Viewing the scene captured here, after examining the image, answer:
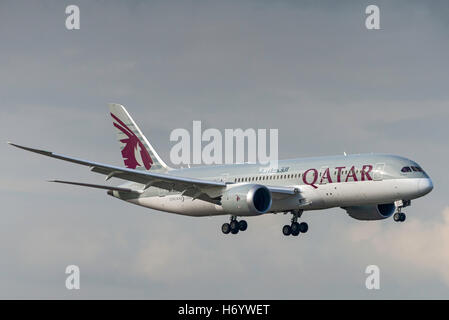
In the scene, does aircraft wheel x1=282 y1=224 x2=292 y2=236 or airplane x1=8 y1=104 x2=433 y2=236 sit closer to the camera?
airplane x1=8 y1=104 x2=433 y2=236

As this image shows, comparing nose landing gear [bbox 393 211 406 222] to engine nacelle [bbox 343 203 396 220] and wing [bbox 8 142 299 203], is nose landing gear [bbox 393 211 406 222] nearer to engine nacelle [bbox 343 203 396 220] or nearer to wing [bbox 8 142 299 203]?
engine nacelle [bbox 343 203 396 220]

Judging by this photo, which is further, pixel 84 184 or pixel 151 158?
pixel 151 158

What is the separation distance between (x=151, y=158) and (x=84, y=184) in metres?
13.9

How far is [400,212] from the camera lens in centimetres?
8588

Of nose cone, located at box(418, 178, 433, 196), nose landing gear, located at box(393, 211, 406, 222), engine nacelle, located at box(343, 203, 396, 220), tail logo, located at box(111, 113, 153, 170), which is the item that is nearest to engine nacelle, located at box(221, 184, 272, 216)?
nose landing gear, located at box(393, 211, 406, 222)

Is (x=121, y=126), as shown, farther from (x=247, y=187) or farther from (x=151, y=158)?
(x=247, y=187)

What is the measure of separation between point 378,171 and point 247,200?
31.9 ft

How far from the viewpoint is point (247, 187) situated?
85.8 meters

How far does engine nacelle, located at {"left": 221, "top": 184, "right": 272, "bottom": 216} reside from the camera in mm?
85000

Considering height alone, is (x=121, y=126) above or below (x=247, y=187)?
above

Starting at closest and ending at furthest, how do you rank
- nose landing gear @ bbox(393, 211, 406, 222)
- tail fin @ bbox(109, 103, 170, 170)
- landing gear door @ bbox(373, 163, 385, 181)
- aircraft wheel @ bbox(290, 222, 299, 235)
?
landing gear door @ bbox(373, 163, 385, 181) → nose landing gear @ bbox(393, 211, 406, 222) → aircraft wheel @ bbox(290, 222, 299, 235) → tail fin @ bbox(109, 103, 170, 170)

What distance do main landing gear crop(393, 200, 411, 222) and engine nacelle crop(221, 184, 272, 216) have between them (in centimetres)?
935

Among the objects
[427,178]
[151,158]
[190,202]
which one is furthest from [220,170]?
[427,178]

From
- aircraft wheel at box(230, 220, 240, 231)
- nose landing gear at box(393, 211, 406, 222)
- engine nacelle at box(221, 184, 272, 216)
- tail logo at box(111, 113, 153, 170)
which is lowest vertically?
nose landing gear at box(393, 211, 406, 222)
